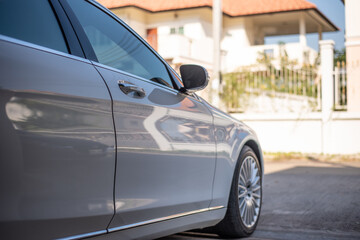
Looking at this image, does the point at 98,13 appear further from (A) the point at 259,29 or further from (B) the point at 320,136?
(A) the point at 259,29

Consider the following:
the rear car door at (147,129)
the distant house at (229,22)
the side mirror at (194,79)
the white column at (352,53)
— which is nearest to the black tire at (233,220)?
the rear car door at (147,129)

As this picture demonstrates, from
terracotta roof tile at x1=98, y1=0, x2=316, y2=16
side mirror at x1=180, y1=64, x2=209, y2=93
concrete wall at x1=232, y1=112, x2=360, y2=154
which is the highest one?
terracotta roof tile at x1=98, y1=0, x2=316, y2=16

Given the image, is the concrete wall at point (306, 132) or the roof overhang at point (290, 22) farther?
the roof overhang at point (290, 22)

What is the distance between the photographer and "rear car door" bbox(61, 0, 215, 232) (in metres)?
2.63

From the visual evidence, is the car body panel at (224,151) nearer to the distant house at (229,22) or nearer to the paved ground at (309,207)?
the paved ground at (309,207)

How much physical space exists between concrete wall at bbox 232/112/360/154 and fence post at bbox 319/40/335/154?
0.09ft

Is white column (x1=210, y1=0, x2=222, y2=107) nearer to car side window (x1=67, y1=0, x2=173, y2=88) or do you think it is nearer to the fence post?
the fence post

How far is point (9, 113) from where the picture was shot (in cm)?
196

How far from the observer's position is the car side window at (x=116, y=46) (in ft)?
9.20

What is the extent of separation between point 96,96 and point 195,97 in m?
1.37

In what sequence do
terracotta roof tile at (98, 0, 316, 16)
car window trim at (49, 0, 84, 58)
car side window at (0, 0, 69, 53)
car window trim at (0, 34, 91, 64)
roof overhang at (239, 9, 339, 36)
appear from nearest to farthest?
car window trim at (0, 34, 91, 64) → car side window at (0, 0, 69, 53) → car window trim at (49, 0, 84, 58) → terracotta roof tile at (98, 0, 316, 16) → roof overhang at (239, 9, 339, 36)

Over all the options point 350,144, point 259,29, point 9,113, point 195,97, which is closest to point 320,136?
point 350,144

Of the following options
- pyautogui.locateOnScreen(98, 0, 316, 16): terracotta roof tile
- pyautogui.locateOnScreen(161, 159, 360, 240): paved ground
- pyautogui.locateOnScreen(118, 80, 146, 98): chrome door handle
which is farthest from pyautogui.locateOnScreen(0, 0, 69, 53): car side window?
pyautogui.locateOnScreen(98, 0, 316, 16): terracotta roof tile

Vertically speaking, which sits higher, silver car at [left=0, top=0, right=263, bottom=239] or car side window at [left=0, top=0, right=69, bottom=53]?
car side window at [left=0, top=0, right=69, bottom=53]
